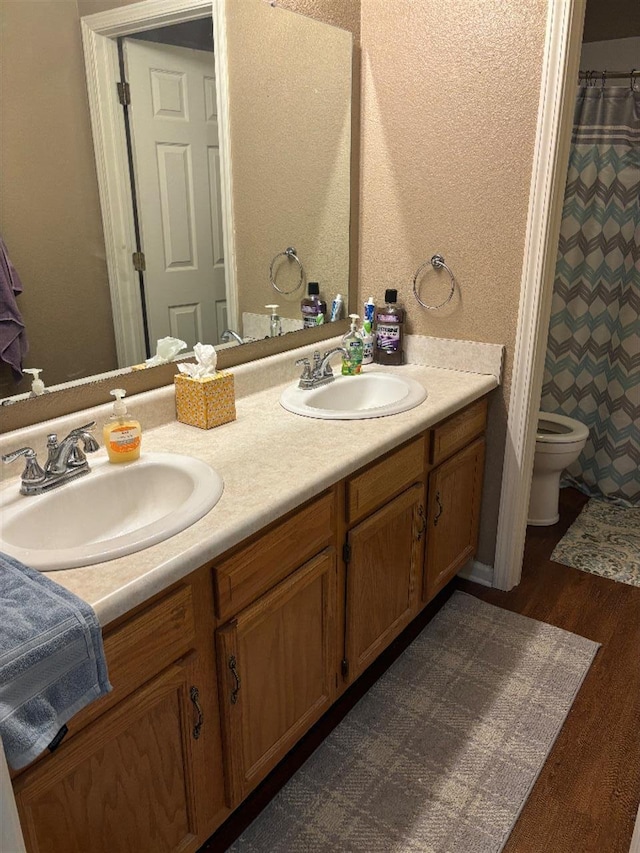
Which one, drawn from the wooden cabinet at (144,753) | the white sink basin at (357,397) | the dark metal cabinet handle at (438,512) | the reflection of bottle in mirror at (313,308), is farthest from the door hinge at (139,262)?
the dark metal cabinet handle at (438,512)

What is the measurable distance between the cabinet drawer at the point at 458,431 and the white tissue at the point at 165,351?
0.76m

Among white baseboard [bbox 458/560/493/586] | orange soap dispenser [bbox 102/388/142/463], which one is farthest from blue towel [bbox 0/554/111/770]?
white baseboard [bbox 458/560/493/586]

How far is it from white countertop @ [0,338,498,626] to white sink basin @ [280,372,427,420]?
0.09 ft

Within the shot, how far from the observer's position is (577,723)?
1.80 m

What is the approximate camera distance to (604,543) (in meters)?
2.75

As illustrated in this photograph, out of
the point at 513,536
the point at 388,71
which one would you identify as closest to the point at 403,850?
the point at 513,536

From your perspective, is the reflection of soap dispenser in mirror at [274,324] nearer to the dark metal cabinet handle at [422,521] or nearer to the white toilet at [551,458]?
the dark metal cabinet handle at [422,521]

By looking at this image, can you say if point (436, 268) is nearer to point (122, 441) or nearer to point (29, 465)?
point (122, 441)

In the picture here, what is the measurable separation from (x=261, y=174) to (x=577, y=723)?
1.83 metres

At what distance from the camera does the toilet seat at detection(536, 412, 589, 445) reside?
2.72 m

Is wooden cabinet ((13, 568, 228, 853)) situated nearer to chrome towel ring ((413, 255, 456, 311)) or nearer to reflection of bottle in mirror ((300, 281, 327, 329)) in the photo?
reflection of bottle in mirror ((300, 281, 327, 329))

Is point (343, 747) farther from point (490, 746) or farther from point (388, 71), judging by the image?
point (388, 71)

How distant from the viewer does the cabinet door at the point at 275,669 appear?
130 cm

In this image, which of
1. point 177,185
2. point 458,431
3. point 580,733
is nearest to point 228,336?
point 177,185
